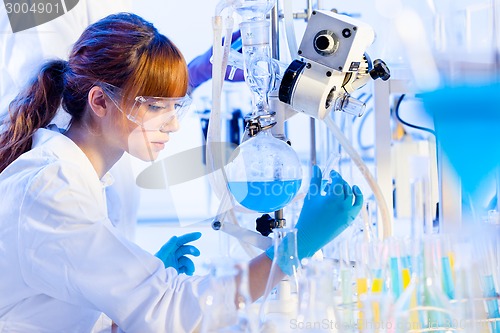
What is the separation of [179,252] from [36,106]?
0.54 m

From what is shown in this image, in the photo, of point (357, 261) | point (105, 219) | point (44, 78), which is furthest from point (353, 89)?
point (44, 78)

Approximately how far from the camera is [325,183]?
162 centimetres

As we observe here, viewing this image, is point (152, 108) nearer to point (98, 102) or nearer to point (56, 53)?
point (98, 102)

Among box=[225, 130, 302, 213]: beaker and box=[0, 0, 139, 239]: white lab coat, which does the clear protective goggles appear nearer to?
box=[225, 130, 302, 213]: beaker

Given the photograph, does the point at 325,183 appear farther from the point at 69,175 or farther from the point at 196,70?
the point at 196,70

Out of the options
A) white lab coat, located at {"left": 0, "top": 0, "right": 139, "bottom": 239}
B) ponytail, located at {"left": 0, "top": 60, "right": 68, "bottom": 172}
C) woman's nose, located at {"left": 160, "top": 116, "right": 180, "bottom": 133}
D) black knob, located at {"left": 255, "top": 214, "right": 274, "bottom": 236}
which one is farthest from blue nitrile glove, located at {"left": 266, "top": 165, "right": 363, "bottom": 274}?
white lab coat, located at {"left": 0, "top": 0, "right": 139, "bottom": 239}

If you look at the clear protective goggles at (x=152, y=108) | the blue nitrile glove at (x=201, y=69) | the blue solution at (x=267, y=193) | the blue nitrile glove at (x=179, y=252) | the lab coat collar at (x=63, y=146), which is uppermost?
the clear protective goggles at (x=152, y=108)

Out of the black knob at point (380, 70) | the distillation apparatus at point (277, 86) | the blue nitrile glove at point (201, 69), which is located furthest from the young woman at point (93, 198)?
the blue nitrile glove at point (201, 69)

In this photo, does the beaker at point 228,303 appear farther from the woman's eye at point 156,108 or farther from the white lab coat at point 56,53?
the white lab coat at point 56,53

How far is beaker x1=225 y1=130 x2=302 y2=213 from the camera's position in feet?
4.97

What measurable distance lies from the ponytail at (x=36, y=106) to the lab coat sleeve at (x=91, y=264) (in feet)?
1.01

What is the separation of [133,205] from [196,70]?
63 centimetres

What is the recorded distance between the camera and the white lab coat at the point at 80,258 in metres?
1.43

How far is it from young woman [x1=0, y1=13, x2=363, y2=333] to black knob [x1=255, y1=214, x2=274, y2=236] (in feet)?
0.50
